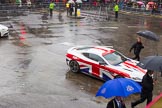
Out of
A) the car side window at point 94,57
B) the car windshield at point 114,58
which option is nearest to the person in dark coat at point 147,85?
the car windshield at point 114,58

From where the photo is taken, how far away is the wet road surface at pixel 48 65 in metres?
12.7

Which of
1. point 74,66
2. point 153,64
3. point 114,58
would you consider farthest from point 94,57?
point 153,64

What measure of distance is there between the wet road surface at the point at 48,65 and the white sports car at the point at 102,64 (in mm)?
424

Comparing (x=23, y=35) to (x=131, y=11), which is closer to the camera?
(x=23, y=35)

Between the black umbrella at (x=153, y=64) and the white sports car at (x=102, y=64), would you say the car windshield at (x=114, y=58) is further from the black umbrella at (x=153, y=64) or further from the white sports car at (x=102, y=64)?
the black umbrella at (x=153, y=64)

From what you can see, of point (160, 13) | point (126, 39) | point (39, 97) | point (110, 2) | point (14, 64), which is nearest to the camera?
point (39, 97)

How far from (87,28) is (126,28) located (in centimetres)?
366

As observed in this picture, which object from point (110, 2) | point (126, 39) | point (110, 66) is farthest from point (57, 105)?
point (110, 2)

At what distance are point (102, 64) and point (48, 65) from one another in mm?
3568

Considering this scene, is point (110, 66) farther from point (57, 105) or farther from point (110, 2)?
point (110, 2)

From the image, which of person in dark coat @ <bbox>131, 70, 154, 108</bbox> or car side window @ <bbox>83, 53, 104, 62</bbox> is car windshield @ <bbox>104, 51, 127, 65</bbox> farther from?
person in dark coat @ <bbox>131, 70, 154, 108</bbox>

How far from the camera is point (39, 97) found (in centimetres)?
1288

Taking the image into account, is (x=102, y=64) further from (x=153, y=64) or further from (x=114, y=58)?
(x=153, y=64)

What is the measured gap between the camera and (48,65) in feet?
57.6
